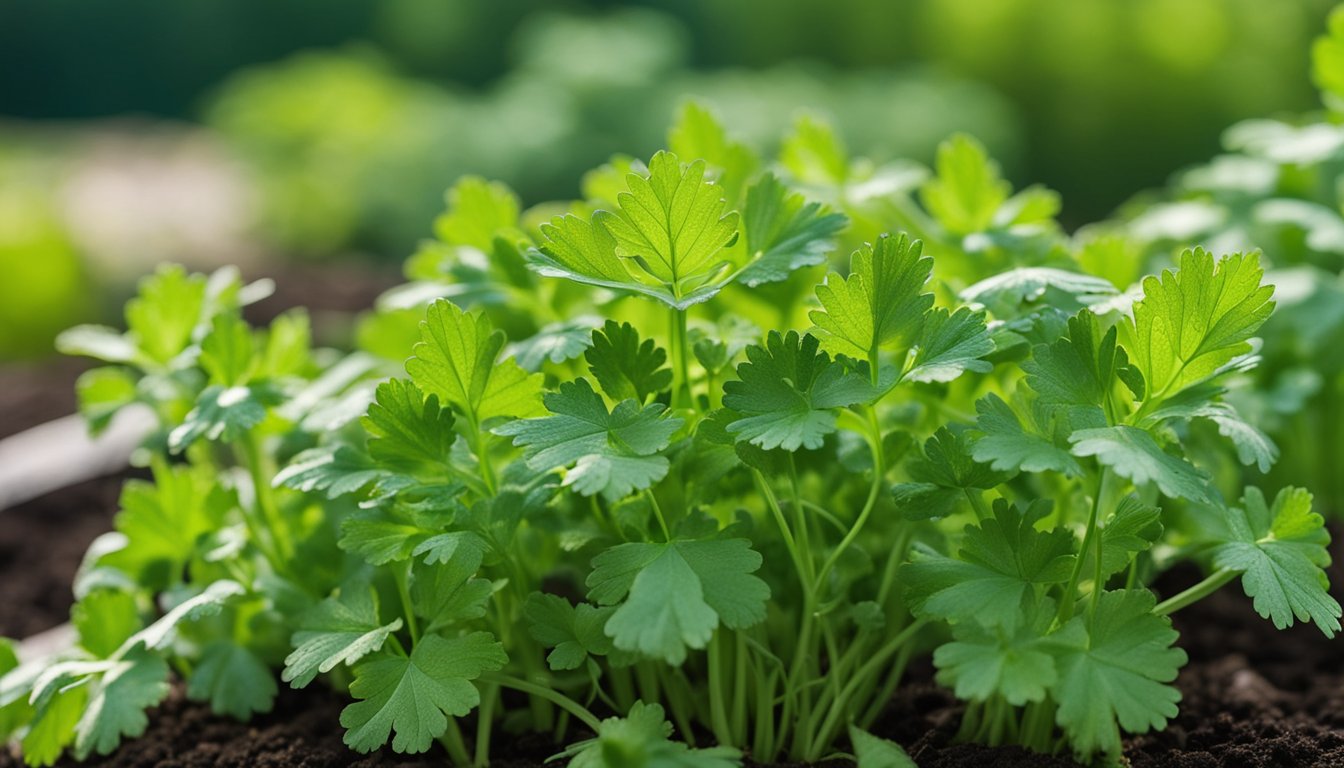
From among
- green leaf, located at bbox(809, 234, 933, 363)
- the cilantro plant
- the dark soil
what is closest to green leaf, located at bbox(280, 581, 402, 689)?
the cilantro plant

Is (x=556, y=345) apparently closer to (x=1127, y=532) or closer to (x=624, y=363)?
(x=624, y=363)

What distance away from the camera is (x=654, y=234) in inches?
40.3

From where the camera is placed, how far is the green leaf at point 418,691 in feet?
3.30

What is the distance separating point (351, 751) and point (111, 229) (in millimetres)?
2878

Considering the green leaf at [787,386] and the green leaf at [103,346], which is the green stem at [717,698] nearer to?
the green leaf at [787,386]

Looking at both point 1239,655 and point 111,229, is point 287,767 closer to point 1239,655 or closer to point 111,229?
point 1239,655

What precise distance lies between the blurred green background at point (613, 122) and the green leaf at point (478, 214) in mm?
2155

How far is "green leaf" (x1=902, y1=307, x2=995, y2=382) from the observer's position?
38.4 inches

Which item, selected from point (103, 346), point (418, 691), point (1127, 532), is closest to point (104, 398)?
point (103, 346)

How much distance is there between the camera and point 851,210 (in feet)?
4.57

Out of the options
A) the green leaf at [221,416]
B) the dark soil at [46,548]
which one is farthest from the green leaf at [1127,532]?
the dark soil at [46,548]

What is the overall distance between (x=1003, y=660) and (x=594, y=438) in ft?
1.11

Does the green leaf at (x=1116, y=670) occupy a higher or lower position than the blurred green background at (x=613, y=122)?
higher

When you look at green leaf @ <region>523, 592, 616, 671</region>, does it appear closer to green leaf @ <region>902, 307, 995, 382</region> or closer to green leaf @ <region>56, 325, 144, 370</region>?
green leaf @ <region>902, 307, 995, 382</region>
